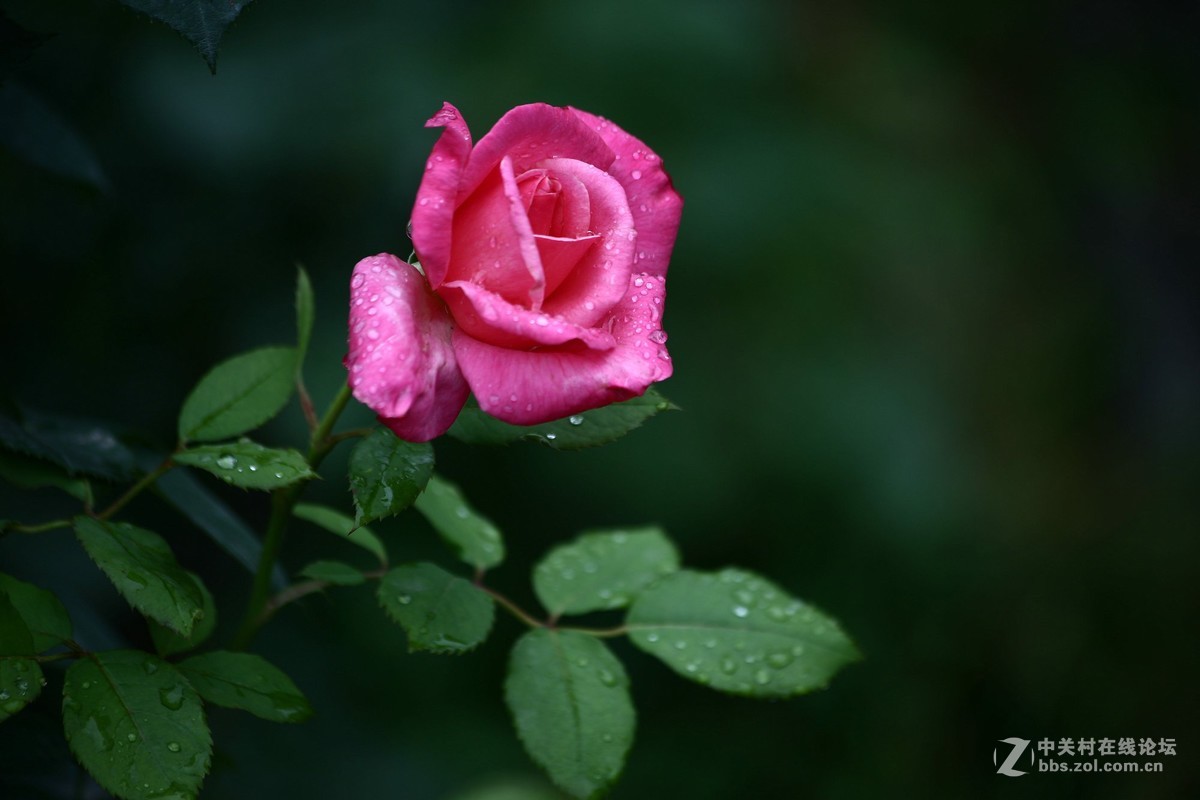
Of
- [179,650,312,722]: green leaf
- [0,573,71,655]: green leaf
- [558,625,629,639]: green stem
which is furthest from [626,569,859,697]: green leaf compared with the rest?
[0,573,71,655]: green leaf

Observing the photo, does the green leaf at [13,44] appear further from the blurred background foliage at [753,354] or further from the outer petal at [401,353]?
the blurred background foliage at [753,354]

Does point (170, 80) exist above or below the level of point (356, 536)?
above

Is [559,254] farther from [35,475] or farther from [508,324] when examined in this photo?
[35,475]

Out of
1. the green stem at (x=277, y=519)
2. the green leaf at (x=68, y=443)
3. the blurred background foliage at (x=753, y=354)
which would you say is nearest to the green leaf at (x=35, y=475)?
the green leaf at (x=68, y=443)

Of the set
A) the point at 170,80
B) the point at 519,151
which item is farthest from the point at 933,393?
the point at 519,151

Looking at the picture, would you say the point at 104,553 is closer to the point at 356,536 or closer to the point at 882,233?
the point at 356,536

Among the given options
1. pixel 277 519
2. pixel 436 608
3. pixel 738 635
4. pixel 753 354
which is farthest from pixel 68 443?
pixel 753 354
